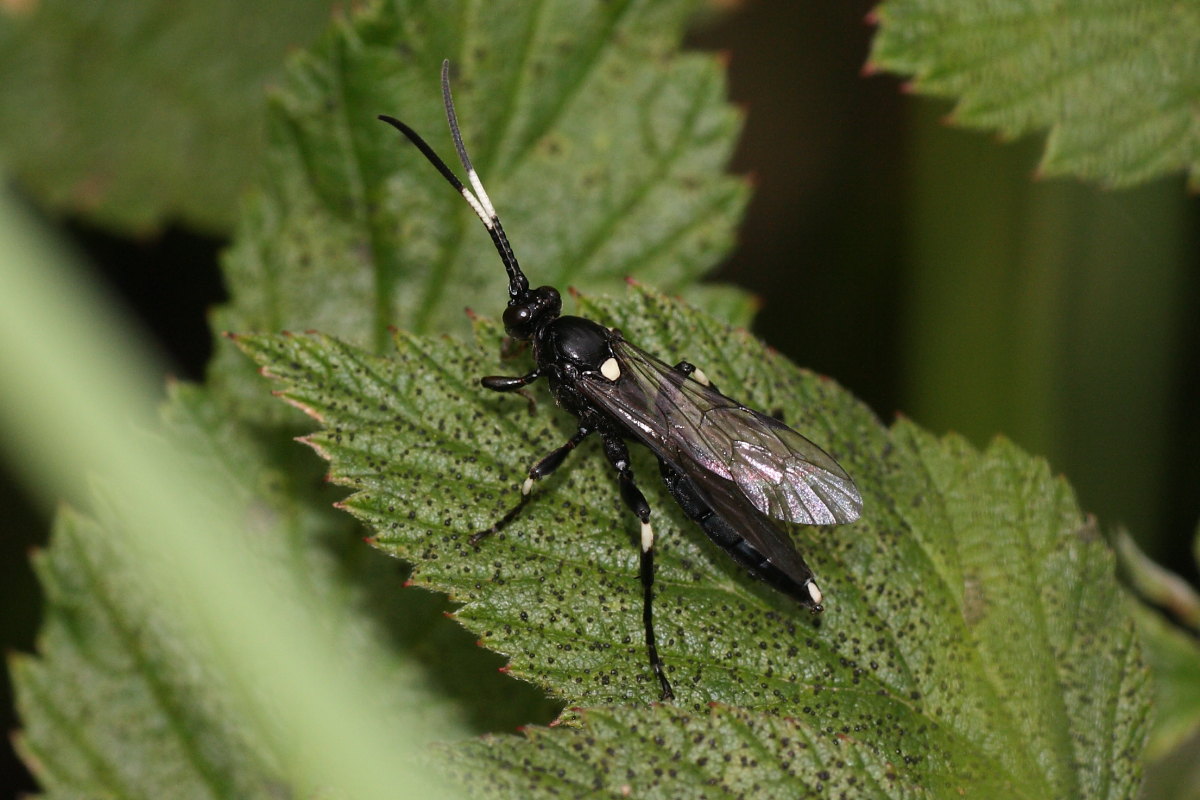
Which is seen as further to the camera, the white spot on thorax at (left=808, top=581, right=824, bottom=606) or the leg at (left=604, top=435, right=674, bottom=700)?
the white spot on thorax at (left=808, top=581, right=824, bottom=606)

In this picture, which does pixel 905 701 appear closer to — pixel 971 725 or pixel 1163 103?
pixel 971 725

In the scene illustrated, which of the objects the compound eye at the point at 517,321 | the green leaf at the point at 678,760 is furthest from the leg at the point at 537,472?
the green leaf at the point at 678,760

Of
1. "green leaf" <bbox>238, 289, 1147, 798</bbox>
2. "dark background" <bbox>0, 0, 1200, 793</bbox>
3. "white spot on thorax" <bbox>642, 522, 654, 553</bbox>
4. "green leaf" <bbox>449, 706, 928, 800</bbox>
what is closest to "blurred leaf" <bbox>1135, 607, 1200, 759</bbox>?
"dark background" <bbox>0, 0, 1200, 793</bbox>

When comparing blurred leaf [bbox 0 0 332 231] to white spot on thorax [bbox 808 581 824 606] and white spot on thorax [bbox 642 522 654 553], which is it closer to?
white spot on thorax [bbox 642 522 654 553]

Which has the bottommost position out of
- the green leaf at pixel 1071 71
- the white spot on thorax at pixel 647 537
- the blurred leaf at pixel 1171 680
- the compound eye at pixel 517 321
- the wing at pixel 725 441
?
the blurred leaf at pixel 1171 680

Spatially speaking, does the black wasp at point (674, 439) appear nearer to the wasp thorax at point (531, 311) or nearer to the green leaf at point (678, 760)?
the wasp thorax at point (531, 311)

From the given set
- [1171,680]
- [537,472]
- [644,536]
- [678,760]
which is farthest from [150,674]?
[1171,680]
